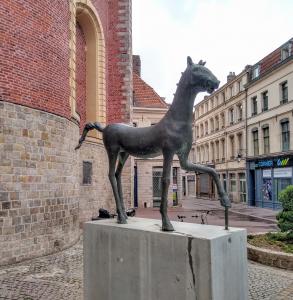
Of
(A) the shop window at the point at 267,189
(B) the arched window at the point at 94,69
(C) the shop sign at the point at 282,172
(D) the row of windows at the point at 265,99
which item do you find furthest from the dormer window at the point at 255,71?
(B) the arched window at the point at 94,69

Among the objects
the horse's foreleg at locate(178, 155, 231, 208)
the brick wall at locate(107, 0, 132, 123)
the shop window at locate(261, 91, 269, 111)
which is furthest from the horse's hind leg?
the shop window at locate(261, 91, 269, 111)

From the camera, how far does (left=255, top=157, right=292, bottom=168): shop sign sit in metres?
25.7

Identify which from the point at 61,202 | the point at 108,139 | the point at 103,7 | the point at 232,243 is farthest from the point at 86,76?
the point at 232,243

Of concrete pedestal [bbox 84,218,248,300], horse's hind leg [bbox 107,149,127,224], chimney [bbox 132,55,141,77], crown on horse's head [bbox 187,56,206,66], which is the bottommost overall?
concrete pedestal [bbox 84,218,248,300]

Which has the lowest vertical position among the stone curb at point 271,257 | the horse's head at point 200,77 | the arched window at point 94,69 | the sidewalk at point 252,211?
the sidewalk at point 252,211

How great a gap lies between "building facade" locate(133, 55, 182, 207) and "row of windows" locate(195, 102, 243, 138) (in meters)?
8.28

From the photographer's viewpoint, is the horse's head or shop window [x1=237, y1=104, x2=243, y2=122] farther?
shop window [x1=237, y1=104, x2=243, y2=122]

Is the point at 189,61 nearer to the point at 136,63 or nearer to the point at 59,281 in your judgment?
the point at 59,281

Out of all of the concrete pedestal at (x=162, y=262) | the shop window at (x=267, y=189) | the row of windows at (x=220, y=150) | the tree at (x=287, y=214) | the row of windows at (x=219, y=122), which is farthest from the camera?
the row of windows at (x=219, y=122)

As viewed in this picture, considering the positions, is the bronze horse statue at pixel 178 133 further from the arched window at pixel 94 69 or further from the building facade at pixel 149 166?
the building facade at pixel 149 166

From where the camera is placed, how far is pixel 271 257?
8.82 m

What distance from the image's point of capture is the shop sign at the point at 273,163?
2566 cm

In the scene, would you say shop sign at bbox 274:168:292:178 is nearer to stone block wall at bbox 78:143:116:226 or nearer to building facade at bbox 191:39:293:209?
building facade at bbox 191:39:293:209

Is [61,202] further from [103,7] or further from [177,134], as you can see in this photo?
[103,7]
